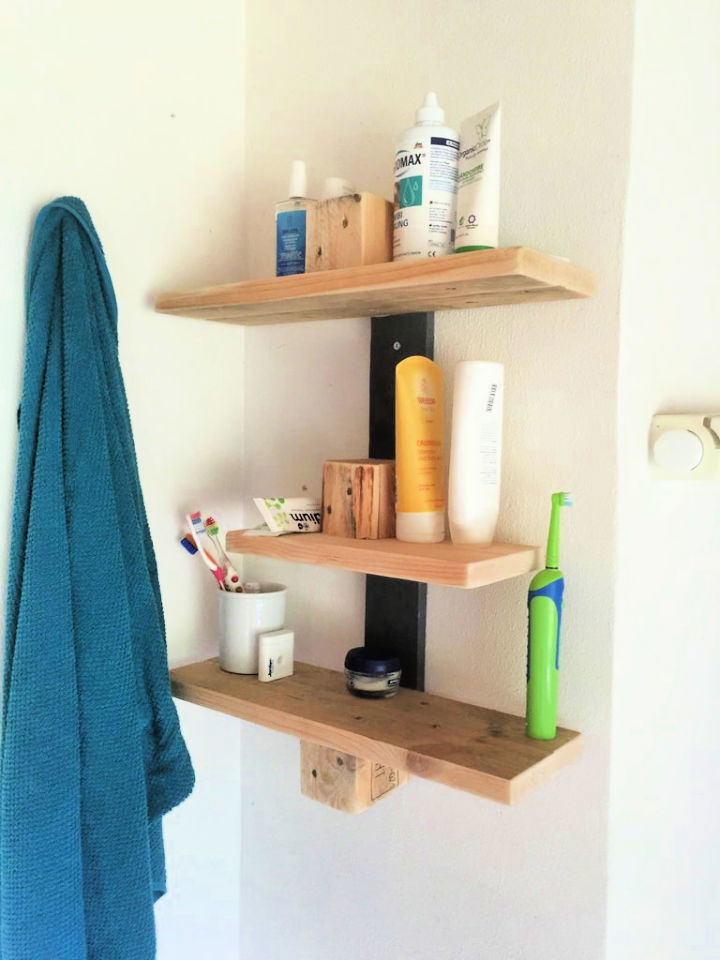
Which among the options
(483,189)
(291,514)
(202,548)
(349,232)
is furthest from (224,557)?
(483,189)

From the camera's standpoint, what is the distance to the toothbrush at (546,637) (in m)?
0.71

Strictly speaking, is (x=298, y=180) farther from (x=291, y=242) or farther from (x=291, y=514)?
(x=291, y=514)

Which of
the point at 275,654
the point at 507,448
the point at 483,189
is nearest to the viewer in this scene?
the point at 483,189

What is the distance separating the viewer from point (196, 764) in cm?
100

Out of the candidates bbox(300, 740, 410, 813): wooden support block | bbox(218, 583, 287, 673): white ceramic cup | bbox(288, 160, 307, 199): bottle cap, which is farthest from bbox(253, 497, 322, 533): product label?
bbox(288, 160, 307, 199): bottle cap

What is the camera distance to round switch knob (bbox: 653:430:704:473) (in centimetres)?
76

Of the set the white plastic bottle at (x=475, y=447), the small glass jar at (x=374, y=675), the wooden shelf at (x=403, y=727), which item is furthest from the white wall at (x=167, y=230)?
the white plastic bottle at (x=475, y=447)

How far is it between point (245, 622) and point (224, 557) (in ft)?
0.27

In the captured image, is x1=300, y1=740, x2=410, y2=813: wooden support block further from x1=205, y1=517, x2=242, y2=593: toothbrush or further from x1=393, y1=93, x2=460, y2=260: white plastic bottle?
x1=393, y1=93, x2=460, y2=260: white plastic bottle

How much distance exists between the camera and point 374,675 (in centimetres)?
84

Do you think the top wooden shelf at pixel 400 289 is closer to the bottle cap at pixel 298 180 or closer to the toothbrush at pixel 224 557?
the bottle cap at pixel 298 180

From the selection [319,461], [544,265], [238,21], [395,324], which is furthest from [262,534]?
[238,21]

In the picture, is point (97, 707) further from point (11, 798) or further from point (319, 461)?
point (319, 461)

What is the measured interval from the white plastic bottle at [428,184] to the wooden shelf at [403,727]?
0.44 m
